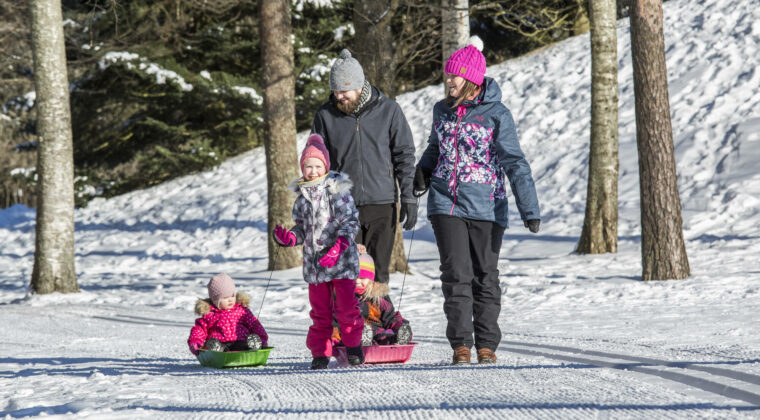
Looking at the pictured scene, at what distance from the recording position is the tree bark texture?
10.8 m

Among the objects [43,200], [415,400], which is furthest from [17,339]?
[415,400]

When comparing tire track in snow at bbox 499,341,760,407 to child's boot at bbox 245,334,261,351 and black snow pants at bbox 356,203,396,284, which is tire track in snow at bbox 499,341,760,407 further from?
child's boot at bbox 245,334,261,351

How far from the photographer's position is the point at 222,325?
551 cm

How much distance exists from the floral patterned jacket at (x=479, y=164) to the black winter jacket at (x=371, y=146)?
64 centimetres

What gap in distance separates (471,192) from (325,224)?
0.87 metres

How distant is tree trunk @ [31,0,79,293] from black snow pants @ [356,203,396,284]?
6.17 meters

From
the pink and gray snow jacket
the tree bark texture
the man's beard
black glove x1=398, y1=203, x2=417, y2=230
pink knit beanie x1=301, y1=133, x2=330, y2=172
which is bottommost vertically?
the pink and gray snow jacket

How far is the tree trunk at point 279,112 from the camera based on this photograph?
1175 centimetres

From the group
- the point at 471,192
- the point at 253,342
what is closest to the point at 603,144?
the point at 471,192

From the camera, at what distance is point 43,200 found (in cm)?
1055

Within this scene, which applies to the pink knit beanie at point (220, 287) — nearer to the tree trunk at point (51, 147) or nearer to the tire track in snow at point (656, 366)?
the tire track in snow at point (656, 366)

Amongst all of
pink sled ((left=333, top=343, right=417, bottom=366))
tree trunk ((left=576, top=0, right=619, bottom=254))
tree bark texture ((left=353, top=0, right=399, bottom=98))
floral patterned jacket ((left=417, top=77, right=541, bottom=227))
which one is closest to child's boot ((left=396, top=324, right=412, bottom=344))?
pink sled ((left=333, top=343, right=417, bottom=366))

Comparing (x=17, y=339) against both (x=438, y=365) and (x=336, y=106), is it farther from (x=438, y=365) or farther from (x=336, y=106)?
(x=438, y=365)

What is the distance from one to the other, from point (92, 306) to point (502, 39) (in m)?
17.6
